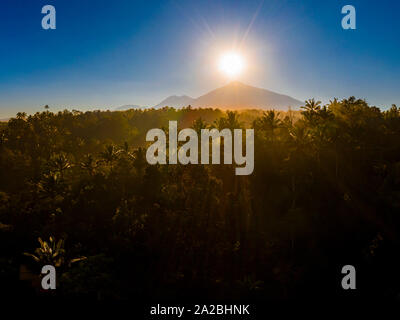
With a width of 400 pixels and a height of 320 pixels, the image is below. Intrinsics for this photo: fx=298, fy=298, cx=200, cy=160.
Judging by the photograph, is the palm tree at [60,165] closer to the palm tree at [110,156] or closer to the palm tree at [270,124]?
the palm tree at [110,156]

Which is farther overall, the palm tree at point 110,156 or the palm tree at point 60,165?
the palm tree at point 110,156

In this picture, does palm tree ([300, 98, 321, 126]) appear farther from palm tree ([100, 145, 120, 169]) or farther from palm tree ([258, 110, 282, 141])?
palm tree ([100, 145, 120, 169])

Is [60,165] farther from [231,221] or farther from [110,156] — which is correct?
[231,221]

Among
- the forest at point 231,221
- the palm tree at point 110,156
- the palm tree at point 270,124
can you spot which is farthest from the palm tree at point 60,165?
the palm tree at point 270,124

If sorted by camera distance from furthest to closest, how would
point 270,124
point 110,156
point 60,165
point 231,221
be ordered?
point 110,156, point 270,124, point 60,165, point 231,221

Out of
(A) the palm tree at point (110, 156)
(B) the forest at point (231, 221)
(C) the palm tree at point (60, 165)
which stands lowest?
(B) the forest at point (231, 221)

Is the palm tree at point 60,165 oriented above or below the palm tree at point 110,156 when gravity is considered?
below

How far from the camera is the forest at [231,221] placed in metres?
28.7

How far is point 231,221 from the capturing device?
122 ft

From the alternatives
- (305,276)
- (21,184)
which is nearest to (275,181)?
(305,276)

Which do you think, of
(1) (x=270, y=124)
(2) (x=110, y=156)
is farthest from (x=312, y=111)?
(2) (x=110, y=156)

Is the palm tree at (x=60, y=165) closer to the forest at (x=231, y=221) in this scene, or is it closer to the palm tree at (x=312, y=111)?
the forest at (x=231, y=221)

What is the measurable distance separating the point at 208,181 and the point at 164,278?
48.6ft
